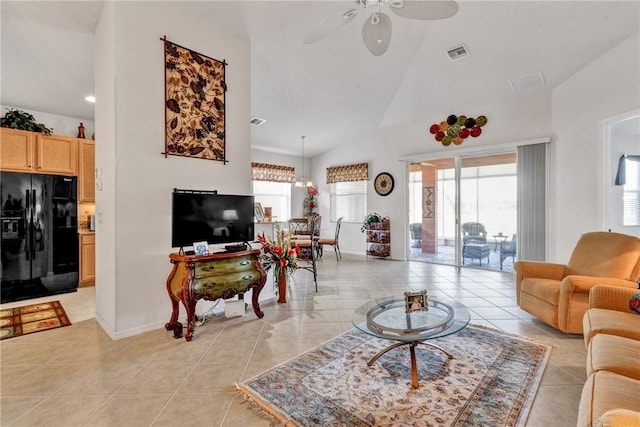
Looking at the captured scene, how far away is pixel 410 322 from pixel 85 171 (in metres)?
4.90

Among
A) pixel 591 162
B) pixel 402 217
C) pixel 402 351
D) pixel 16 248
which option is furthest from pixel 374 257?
pixel 16 248

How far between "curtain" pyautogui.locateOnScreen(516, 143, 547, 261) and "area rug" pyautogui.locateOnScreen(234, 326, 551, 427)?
3.06 metres

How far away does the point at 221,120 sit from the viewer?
335 centimetres

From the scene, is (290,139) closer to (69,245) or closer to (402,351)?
(69,245)

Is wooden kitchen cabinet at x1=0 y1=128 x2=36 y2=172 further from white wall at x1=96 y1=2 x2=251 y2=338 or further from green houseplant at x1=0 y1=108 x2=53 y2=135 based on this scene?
white wall at x1=96 y1=2 x2=251 y2=338

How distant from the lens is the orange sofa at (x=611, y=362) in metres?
1.11

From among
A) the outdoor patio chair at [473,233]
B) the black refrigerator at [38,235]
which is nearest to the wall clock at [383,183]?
the outdoor patio chair at [473,233]

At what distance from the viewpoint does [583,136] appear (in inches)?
165

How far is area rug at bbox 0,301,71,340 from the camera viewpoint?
287 centimetres

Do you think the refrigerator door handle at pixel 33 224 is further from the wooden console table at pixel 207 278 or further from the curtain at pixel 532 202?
the curtain at pixel 532 202

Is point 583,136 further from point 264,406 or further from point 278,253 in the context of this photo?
point 264,406

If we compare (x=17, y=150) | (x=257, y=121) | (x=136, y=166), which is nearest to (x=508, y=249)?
(x=257, y=121)

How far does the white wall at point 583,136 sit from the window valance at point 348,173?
3.63 metres

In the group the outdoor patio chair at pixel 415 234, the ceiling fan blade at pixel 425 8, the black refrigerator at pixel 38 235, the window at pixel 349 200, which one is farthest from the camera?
the window at pixel 349 200
